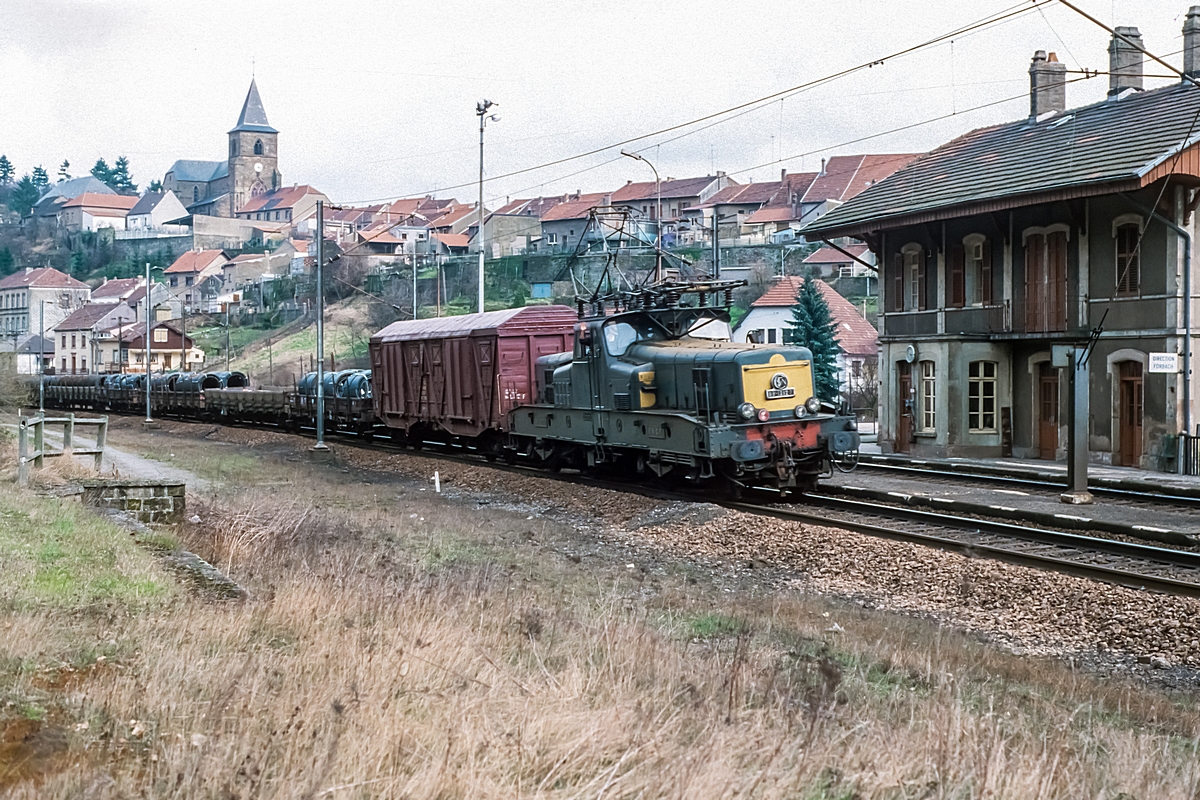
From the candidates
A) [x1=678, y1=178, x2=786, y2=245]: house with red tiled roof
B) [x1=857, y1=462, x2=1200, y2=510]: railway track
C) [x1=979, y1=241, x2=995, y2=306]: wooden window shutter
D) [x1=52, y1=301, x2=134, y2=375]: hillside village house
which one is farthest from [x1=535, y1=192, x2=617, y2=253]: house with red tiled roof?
[x1=857, y1=462, x2=1200, y2=510]: railway track

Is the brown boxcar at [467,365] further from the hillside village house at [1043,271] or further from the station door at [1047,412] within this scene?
the station door at [1047,412]

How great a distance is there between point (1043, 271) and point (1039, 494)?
9.72 metres

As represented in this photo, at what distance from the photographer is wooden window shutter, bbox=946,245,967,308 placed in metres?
30.7

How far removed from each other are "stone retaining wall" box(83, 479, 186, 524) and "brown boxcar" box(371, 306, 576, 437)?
10.7 metres

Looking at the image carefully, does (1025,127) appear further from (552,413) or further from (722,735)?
(722,735)

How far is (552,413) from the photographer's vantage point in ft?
74.3

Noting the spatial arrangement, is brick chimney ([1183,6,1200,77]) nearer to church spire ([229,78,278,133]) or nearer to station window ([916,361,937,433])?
station window ([916,361,937,433])

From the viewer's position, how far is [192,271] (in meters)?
141

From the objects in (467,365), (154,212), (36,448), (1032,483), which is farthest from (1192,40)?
(154,212)

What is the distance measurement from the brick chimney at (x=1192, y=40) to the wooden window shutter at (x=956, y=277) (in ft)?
22.7

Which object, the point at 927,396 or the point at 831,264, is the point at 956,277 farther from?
the point at 831,264

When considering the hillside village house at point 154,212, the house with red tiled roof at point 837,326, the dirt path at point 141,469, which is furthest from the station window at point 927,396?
the hillside village house at point 154,212

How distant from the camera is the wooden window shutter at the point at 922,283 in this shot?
104 feet

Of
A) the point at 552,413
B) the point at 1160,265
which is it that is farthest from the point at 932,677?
the point at 1160,265
